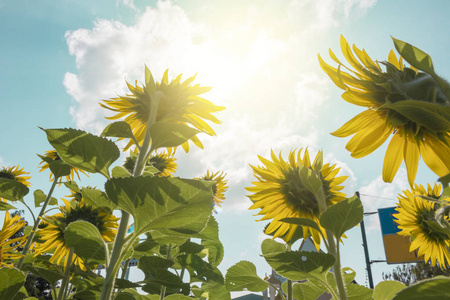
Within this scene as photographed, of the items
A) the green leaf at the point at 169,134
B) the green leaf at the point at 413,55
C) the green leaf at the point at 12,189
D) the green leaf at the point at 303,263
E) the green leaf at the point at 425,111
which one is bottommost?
the green leaf at the point at 303,263

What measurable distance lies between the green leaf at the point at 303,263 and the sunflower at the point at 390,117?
1.13ft

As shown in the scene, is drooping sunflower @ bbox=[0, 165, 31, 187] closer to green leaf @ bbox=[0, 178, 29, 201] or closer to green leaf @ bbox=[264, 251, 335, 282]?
green leaf @ bbox=[0, 178, 29, 201]

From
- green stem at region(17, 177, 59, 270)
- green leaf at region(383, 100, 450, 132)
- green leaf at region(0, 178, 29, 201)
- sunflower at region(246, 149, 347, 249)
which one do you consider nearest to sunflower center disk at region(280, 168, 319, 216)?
sunflower at region(246, 149, 347, 249)

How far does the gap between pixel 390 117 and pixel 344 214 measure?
12.9 inches

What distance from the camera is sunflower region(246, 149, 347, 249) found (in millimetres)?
1448

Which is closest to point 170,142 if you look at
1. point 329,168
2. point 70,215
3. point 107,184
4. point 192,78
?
point 107,184

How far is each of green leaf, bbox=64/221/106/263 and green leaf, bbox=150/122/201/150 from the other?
12.7 inches

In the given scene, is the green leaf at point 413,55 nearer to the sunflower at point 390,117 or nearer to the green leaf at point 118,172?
the sunflower at point 390,117

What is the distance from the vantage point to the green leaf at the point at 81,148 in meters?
1.00

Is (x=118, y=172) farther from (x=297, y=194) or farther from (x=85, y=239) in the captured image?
(x=297, y=194)

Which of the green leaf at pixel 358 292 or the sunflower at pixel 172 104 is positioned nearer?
the green leaf at pixel 358 292

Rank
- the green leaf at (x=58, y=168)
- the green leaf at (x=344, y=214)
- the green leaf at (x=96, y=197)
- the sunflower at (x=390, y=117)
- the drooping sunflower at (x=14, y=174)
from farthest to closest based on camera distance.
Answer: the drooping sunflower at (x=14, y=174), the green leaf at (x=58, y=168), the green leaf at (x=96, y=197), the green leaf at (x=344, y=214), the sunflower at (x=390, y=117)

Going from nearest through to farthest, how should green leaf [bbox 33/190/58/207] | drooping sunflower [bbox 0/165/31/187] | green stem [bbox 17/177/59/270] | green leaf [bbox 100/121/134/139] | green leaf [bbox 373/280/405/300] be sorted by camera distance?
green leaf [bbox 373/280/405/300] < green leaf [bbox 100/121/134/139] < green stem [bbox 17/177/59/270] < green leaf [bbox 33/190/58/207] < drooping sunflower [bbox 0/165/31/187]

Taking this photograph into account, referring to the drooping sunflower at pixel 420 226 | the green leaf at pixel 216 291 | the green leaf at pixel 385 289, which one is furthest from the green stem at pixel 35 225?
the drooping sunflower at pixel 420 226
